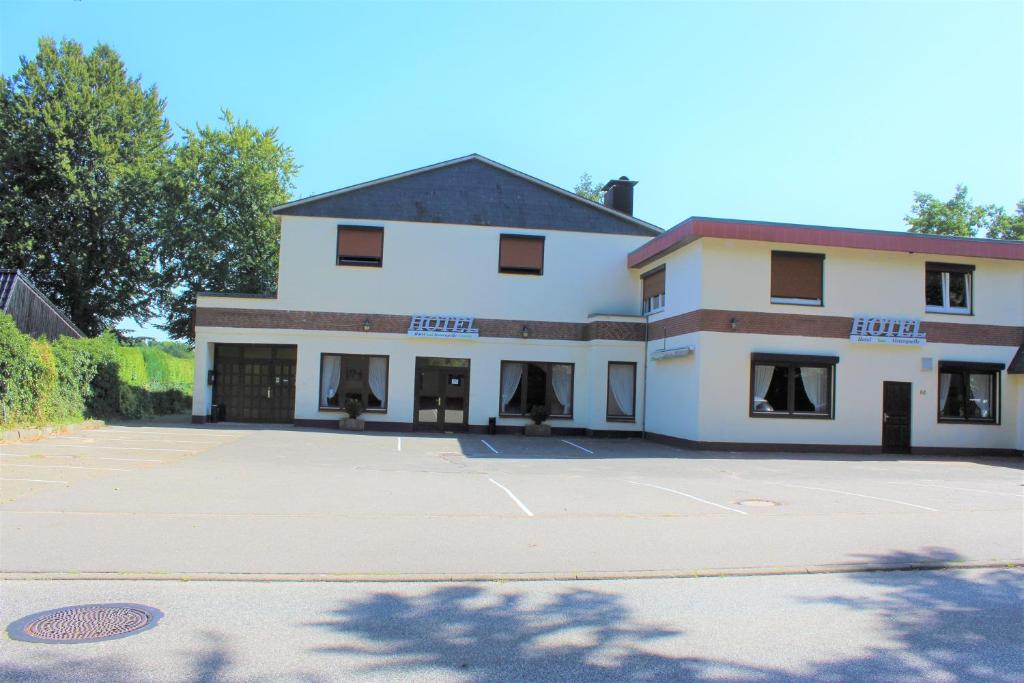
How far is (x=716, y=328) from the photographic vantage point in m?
19.6

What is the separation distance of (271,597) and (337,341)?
18.6 meters

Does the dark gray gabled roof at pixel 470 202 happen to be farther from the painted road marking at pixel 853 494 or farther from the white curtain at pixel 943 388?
the painted road marking at pixel 853 494

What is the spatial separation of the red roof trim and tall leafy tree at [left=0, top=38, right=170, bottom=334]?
2525cm

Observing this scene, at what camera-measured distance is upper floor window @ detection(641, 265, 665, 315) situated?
2322 centimetres

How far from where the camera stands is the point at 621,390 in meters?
24.2

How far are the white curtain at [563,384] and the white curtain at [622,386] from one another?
143 cm

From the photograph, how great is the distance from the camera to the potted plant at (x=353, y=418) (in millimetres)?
23531

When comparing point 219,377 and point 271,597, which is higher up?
point 219,377

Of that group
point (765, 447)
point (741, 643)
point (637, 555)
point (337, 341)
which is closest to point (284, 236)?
point (337, 341)

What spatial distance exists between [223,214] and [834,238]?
25489 millimetres

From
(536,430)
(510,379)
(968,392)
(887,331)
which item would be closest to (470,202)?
(510,379)

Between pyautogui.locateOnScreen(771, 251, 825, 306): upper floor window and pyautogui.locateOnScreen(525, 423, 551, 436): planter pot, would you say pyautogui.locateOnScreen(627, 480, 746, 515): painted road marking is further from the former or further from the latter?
pyautogui.locateOnScreen(525, 423, 551, 436): planter pot

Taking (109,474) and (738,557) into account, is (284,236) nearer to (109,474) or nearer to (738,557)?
(109,474)

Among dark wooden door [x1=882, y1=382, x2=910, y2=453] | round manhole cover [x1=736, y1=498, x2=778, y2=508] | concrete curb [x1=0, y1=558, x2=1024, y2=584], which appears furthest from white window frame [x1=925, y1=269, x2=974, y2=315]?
concrete curb [x1=0, y1=558, x2=1024, y2=584]
